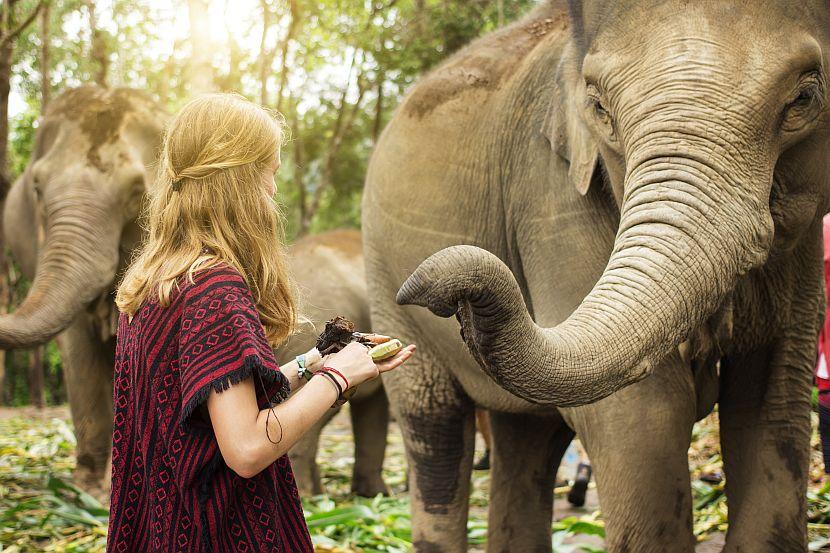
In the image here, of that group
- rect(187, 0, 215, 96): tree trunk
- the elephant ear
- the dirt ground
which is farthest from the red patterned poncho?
rect(187, 0, 215, 96): tree trunk

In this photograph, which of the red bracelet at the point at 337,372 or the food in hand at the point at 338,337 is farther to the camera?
the food in hand at the point at 338,337

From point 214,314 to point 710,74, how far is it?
4.60 feet

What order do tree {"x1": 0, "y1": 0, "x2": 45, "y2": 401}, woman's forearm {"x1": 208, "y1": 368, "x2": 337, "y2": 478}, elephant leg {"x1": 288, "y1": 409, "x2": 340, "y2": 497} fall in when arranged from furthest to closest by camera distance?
tree {"x1": 0, "y1": 0, "x2": 45, "y2": 401} < elephant leg {"x1": 288, "y1": 409, "x2": 340, "y2": 497} < woman's forearm {"x1": 208, "y1": 368, "x2": 337, "y2": 478}

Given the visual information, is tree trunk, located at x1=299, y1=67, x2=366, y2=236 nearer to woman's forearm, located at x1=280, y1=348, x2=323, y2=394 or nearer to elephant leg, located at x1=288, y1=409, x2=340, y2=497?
elephant leg, located at x1=288, y1=409, x2=340, y2=497

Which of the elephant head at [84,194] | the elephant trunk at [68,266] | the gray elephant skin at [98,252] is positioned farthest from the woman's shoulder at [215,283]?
the gray elephant skin at [98,252]

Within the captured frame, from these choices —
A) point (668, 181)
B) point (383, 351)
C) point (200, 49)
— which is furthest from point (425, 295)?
point (200, 49)

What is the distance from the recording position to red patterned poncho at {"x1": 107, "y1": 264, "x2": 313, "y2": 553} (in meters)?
2.15

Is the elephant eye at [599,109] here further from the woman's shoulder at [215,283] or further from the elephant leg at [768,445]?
the woman's shoulder at [215,283]

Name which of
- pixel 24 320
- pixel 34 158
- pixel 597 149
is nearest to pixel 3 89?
pixel 34 158

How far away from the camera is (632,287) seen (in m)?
2.51

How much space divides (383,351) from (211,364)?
1.26 feet

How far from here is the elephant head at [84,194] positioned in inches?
235

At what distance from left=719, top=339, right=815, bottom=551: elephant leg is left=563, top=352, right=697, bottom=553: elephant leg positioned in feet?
1.01

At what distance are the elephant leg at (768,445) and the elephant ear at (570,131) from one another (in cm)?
88
